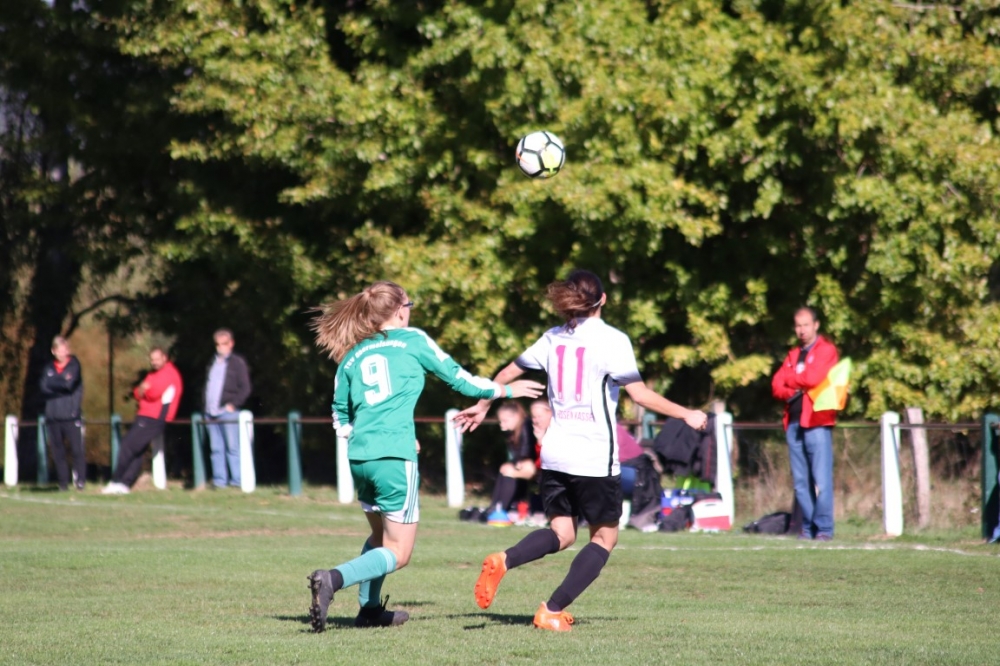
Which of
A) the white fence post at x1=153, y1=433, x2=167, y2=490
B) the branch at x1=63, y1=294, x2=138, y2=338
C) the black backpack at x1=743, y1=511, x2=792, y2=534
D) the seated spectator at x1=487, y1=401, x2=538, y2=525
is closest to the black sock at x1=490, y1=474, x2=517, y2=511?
the seated spectator at x1=487, y1=401, x2=538, y2=525

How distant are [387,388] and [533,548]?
1127mm

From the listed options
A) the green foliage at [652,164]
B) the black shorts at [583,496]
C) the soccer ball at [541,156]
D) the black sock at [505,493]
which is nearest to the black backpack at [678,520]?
the black sock at [505,493]

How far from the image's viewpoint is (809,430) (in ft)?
42.6

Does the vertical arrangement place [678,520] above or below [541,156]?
below

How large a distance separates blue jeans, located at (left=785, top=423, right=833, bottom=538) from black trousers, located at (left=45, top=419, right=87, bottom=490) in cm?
1068

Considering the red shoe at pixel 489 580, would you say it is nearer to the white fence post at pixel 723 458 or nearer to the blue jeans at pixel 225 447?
the white fence post at pixel 723 458

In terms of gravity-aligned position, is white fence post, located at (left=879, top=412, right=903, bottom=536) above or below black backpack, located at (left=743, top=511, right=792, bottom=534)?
above

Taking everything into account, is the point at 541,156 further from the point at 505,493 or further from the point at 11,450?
the point at 11,450

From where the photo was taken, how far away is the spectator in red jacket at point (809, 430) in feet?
42.3

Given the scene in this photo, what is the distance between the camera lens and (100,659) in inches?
251

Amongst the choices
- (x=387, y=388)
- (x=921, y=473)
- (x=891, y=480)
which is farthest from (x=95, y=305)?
(x=387, y=388)

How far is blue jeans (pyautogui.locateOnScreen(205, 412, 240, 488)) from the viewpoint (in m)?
19.1

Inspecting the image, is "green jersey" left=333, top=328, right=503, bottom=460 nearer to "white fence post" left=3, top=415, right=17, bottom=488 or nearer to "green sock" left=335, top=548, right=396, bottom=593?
"green sock" left=335, top=548, right=396, bottom=593

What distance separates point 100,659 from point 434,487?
588 inches
